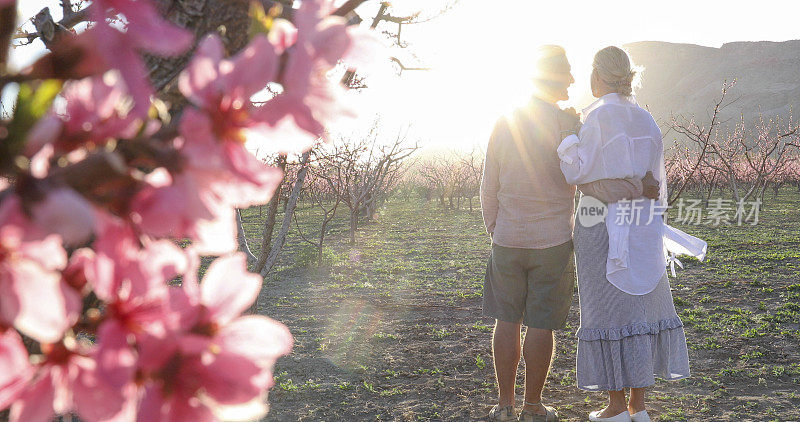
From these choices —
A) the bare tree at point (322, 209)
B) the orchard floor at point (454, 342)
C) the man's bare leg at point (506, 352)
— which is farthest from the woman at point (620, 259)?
the bare tree at point (322, 209)

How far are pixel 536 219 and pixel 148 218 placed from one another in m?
2.95

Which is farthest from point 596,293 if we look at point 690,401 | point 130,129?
point 130,129

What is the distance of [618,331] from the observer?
310 cm

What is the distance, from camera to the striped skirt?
306cm

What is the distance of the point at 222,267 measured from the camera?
344mm

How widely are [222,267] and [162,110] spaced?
0.34ft

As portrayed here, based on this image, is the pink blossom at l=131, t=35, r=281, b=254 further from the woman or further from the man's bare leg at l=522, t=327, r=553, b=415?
the man's bare leg at l=522, t=327, r=553, b=415

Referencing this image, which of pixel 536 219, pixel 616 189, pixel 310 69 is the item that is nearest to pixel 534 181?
pixel 536 219

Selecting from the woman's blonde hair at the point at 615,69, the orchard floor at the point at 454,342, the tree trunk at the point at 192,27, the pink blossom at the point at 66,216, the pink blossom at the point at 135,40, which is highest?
the woman's blonde hair at the point at 615,69

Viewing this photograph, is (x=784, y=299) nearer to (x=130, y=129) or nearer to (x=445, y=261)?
(x=445, y=261)

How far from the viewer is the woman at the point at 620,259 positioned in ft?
9.89

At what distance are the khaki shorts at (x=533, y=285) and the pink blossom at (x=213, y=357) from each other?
2.91 metres

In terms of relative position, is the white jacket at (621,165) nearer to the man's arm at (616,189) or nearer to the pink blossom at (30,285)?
the man's arm at (616,189)

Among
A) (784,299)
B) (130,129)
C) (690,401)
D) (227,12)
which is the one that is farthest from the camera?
(784,299)
